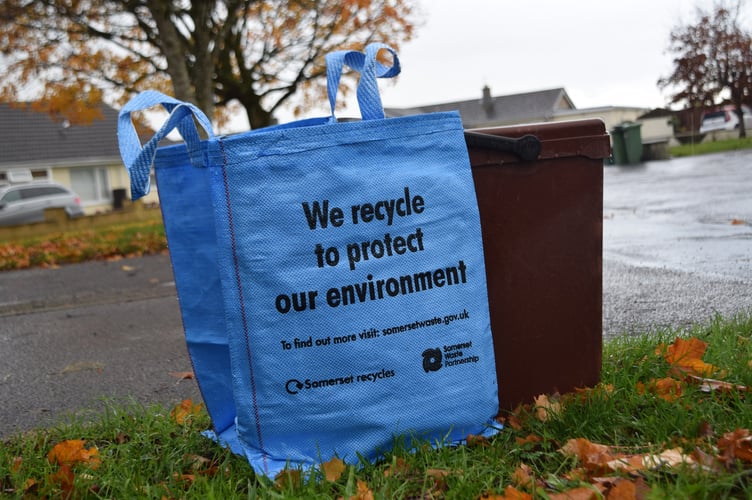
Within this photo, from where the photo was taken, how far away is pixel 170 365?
14.1 ft

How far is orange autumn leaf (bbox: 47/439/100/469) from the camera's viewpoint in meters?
2.50

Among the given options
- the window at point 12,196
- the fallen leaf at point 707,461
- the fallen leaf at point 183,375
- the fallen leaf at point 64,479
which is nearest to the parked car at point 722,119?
the window at point 12,196

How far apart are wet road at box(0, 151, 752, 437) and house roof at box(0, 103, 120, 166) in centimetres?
3061

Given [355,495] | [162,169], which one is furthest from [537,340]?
[162,169]

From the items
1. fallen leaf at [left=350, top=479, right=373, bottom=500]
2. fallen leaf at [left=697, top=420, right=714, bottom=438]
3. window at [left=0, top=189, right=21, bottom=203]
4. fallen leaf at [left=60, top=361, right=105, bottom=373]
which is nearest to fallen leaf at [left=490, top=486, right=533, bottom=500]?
fallen leaf at [left=350, top=479, right=373, bottom=500]

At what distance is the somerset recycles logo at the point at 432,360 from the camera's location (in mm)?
2285

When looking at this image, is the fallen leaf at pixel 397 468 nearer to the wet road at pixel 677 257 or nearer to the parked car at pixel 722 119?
the wet road at pixel 677 257

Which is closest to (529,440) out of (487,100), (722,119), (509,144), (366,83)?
(509,144)

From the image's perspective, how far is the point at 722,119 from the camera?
50.4m

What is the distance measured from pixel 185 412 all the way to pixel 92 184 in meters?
39.9

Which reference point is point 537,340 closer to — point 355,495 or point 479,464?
point 479,464

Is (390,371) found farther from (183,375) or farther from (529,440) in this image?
(183,375)

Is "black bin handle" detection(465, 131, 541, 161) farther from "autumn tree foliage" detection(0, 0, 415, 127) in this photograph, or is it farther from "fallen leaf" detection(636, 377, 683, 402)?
"autumn tree foliage" detection(0, 0, 415, 127)

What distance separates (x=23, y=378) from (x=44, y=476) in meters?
2.02
